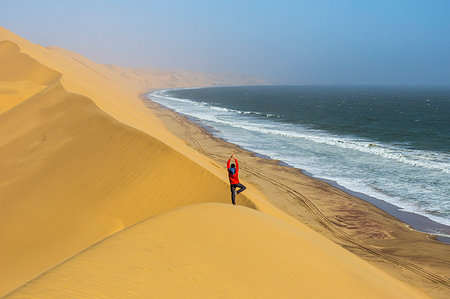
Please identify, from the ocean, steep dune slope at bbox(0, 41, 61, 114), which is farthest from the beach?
steep dune slope at bbox(0, 41, 61, 114)

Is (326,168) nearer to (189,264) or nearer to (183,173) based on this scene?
(183,173)

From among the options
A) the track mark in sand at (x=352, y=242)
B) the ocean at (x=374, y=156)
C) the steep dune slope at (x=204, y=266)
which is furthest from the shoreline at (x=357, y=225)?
the steep dune slope at (x=204, y=266)

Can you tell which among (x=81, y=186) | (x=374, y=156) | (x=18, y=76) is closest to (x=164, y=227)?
(x=81, y=186)

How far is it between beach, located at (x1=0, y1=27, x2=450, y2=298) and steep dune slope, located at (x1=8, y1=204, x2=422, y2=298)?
0.08 ft

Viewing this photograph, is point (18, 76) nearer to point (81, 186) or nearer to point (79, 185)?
point (79, 185)

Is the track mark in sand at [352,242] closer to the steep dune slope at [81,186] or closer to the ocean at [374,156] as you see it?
the ocean at [374,156]

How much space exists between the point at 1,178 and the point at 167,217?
A: 9.70 metres

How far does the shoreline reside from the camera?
1007 cm

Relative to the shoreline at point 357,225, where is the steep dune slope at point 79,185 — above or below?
above

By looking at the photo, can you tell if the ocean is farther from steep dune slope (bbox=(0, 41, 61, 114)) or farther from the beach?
steep dune slope (bbox=(0, 41, 61, 114))

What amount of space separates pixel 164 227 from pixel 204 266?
1.34 metres

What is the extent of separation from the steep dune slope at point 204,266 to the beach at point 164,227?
0.02 meters

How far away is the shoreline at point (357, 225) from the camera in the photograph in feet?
33.0

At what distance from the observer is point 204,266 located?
4.96 metres
